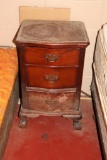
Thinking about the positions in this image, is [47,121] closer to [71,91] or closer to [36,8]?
[71,91]

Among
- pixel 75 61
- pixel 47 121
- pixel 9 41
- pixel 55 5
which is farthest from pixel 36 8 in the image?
pixel 47 121

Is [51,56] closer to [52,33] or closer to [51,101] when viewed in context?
[52,33]

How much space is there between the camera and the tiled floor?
1.57m

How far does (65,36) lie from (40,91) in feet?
1.37

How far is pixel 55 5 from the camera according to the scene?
1.67 metres

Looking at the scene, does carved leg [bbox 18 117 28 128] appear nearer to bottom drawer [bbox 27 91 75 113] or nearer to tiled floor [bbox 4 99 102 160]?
tiled floor [bbox 4 99 102 160]

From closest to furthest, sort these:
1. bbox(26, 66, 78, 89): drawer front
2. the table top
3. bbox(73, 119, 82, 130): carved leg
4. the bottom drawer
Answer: the table top, bbox(26, 66, 78, 89): drawer front, the bottom drawer, bbox(73, 119, 82, 130): carved leg

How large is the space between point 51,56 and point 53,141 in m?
0.67

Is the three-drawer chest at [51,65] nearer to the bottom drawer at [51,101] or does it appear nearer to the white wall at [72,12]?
the bottom drawer at [51,101]

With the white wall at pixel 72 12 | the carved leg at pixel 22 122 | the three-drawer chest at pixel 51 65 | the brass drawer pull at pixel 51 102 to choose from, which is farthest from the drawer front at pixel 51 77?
the white wall at pixel 72 12

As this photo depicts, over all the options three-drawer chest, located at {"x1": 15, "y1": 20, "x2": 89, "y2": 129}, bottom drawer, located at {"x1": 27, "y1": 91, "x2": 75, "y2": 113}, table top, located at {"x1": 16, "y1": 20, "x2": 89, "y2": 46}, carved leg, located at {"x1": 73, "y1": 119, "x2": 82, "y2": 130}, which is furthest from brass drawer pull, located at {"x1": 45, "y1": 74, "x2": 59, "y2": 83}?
carved leg, located at {"x1": 73, "y1": 119, "x2": 82, "y2": 130}

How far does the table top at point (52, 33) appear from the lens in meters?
1.36

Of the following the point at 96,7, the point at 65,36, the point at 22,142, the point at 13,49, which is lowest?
the point at 22,142

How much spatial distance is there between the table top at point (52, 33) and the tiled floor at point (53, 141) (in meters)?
0.75
